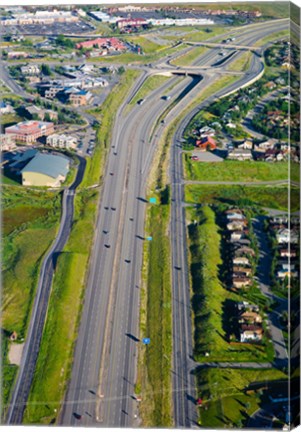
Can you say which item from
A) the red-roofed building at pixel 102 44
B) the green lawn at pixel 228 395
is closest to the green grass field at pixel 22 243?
the green lawn at pixel 228 395

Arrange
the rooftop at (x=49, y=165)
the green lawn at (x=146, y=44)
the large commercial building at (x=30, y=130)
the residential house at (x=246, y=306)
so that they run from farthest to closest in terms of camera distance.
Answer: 1. the green lawn at (x=146, y=44)
2. the large commercial building at (x=30, y=130)
3. the rooftop at (x=49, y=165)
4. the residential house at (x=246, y=306)

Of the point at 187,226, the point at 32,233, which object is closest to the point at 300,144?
the point at 187,226

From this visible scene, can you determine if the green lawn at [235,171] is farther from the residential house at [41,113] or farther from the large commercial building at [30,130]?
the residential house at [41,113]

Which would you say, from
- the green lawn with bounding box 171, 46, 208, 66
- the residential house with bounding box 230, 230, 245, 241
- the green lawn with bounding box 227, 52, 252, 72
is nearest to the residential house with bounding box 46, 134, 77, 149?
the residential house with bounding box 230, 230, 245, 241

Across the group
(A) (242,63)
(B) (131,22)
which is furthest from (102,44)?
(A) (242,63)

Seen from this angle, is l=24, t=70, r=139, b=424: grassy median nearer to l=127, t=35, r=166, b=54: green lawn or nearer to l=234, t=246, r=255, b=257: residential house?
l=234, t=246, r=255, b=257: residential house

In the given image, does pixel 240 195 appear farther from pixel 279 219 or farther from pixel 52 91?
pixel 52 91
